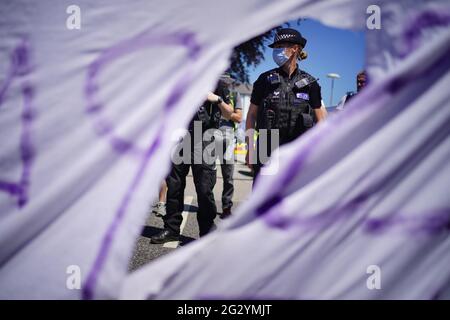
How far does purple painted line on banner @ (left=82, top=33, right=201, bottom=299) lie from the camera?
3.59 ft

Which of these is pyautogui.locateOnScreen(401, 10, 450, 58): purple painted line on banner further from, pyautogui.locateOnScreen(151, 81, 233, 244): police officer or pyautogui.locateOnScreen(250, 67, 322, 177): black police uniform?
pyautogui.locateOnScreen(151, 81, 233, 244): police officer

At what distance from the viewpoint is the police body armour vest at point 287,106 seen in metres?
2.35

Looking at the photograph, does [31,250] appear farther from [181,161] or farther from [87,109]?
[181,161]

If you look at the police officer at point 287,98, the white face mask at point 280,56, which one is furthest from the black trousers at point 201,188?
the white face mask at point 280,56

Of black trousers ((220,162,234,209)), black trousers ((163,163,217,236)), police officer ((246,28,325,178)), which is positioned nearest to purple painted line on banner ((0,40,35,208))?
police officer ((246,28,325,178))

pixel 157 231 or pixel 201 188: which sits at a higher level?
pixel 201 188

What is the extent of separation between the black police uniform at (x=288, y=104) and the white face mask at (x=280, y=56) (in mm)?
90

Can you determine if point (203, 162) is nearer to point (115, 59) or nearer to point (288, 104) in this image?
point (288, 104)

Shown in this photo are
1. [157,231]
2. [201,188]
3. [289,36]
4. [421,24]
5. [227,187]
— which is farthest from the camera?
[227,187]

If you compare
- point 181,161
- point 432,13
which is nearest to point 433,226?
point 432,13

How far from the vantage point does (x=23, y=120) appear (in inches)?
45.4

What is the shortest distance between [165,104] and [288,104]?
1425 mm

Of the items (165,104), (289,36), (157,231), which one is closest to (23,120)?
(165,104)

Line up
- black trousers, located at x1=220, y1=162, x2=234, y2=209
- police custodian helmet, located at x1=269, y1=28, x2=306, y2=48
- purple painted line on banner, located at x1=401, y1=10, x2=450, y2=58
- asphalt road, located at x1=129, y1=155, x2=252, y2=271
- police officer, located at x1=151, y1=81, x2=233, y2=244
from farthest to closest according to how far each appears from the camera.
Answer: black trousers, located at x1=220, y1=162, x2=234, y2=209 < police officer, located at x1=151, y1=81, x2=233, y2=244 < asphalt road, located at x1=129, y1=155, x2=252, y2=271 < police custodian helmet, located at x1=269, y1=28, x2=306, y2=48 < purple painted line on banner, located at x1=401, y1=10, x2=450, y2=58
